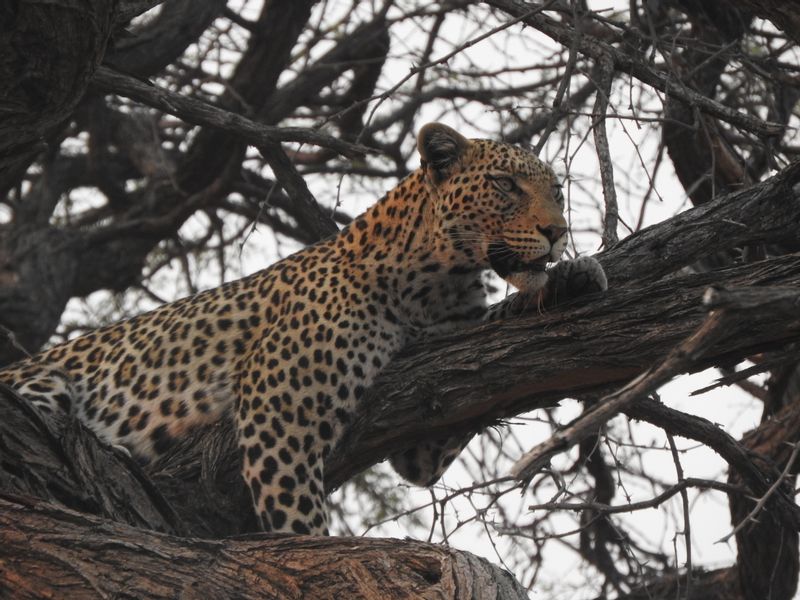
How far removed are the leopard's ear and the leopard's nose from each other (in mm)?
868

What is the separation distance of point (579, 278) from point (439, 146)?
Result: 1.55 m

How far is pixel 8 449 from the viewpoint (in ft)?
15.3

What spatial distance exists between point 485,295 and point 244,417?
4.71 ft

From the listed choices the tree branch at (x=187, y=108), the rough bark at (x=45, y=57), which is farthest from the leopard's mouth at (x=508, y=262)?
the rough bark at (x=45, y=57)

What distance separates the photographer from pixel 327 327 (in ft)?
20.9

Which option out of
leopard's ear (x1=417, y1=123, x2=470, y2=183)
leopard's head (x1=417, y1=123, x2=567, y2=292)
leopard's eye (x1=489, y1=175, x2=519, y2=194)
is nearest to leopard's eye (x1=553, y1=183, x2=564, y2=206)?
leopard's head (x1=417, y1=123, x2=567, y2=292)

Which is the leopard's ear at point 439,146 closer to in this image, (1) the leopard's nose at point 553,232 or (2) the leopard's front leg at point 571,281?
(1) the leopard's nose at point 553,232

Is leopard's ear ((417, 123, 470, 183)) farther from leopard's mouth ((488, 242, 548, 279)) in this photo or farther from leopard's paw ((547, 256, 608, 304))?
leopard's paw ((547, 256, 608, 304))

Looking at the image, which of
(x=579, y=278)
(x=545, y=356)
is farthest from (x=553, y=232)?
(x=545, y=356)

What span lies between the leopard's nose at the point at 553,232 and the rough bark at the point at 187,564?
2306mm

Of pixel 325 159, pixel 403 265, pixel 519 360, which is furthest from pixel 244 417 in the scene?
pixel 325 159

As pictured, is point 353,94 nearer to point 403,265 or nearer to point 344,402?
point 403,265

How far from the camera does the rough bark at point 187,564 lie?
13.2ft

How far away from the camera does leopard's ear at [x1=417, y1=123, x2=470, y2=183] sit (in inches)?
264
